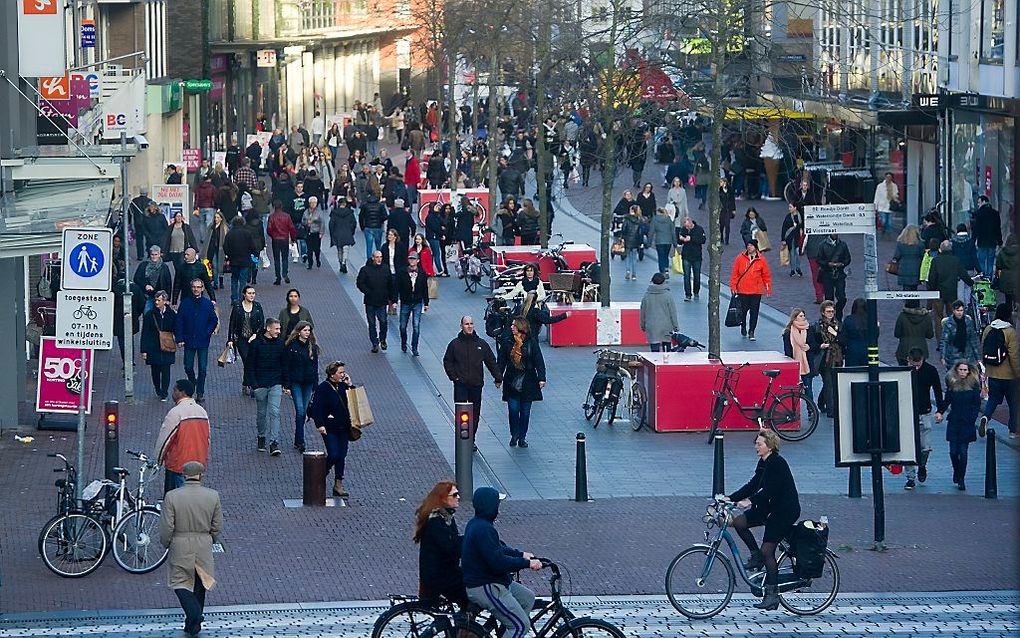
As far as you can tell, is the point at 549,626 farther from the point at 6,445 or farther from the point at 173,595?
the point at 6,445

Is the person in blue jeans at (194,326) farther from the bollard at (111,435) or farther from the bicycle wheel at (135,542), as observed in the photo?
the bicycle wheel at (135,542)

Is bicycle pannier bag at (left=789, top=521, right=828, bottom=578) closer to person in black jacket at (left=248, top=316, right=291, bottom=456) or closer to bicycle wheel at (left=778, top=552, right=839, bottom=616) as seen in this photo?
bicycle wheel at (left=778, top=552, right=839, bottom=616)

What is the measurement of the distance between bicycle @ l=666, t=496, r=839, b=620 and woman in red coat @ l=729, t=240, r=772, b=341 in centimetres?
1334

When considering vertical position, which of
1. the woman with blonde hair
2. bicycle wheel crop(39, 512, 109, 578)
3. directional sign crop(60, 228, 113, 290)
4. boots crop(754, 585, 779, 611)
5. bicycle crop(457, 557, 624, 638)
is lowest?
boots crop(754, 585, 779, 611)

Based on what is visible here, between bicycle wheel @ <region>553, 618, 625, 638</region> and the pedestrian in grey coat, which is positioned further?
the pedestrian in grey coat

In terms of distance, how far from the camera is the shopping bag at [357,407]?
695 inches

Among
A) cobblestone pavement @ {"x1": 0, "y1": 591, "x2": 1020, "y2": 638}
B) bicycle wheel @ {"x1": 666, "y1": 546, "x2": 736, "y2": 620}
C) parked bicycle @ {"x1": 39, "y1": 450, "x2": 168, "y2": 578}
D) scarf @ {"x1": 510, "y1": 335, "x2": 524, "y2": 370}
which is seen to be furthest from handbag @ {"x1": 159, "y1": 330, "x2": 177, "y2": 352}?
bicycle wheel @ {"x1": 666, "y1": 546, "x2": 736, "y2": 620}

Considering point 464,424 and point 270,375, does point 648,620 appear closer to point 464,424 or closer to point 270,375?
point 464,424

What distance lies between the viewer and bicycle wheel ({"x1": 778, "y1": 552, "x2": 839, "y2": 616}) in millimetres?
13500

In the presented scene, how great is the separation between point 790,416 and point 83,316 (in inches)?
341

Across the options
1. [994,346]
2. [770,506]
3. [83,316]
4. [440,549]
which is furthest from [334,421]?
[994,346]

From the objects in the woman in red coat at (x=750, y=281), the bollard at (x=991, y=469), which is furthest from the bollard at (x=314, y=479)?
the woman in red coat at (x=750, y=281)

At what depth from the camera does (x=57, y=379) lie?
1995cm

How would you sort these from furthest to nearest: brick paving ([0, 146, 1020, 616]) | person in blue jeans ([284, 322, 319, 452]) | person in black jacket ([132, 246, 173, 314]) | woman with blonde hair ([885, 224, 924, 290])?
woman with blonde hair ([885, 224, 924, 290]) → person in black jacket ([132, 246, 173, 314]) → person in blue jeans ([284, 322, 319, 452]) → brick paving ([0, 146, 1020, 616])
